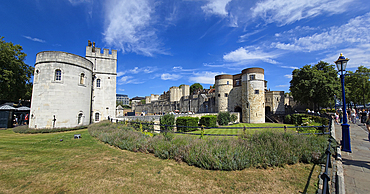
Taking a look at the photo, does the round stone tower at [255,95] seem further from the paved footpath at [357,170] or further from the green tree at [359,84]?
the paved footpath at [357,170]

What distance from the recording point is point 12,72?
20.6 metres

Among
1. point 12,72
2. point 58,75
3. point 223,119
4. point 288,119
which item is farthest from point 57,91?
point 288,119

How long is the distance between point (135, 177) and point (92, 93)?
21215 millimetres

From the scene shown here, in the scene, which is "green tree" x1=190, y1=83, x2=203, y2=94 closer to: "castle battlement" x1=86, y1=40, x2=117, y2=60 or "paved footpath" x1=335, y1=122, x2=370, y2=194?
"castle battlement" x1=86, y1=40, x2=117, y2=60

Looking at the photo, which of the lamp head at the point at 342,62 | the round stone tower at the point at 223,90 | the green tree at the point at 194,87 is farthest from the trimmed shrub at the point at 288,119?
the green tree at the point at 194,87

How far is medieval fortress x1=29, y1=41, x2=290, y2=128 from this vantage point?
599 inches

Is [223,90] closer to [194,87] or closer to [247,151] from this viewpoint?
[247,151]

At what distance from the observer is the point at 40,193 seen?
3793mm

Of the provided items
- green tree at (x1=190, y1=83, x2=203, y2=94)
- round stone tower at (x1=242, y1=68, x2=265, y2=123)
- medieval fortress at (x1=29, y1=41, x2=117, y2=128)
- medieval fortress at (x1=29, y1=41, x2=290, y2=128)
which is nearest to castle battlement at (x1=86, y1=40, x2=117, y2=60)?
medieval fortress at (x1=29, y1=41, x2=290, y2=128)

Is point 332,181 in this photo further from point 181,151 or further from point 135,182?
point 135,182

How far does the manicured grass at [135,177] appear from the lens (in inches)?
159

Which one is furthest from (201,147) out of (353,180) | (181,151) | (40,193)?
(40,193)

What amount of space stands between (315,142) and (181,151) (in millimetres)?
5187

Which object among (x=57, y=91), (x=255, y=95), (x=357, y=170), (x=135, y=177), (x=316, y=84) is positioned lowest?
(x=135, y=177)
